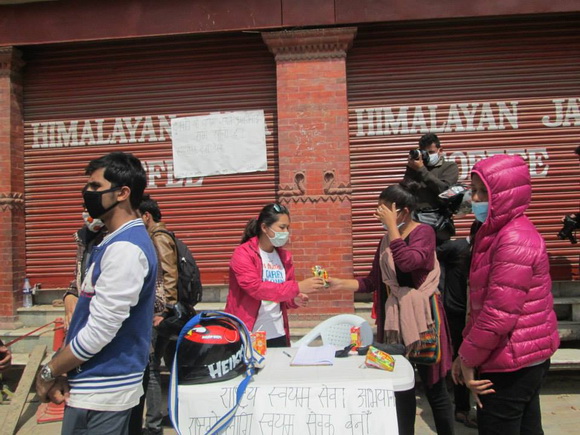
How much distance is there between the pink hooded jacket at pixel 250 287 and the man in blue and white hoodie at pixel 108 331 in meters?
1.20

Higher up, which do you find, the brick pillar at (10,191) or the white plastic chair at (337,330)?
the brick pillar at (10,191)

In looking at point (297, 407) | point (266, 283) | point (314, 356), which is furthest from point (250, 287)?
point (297, 407)

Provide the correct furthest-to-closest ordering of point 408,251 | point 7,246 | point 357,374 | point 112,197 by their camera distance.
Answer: point 7,246, point 408,251, point 357,374, point 112,197

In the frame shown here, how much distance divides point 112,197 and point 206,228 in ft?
14.0

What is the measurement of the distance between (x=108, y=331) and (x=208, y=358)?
667mm

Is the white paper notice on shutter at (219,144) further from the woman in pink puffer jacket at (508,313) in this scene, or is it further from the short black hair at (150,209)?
the woman in pink puffer jacket at (508,313)

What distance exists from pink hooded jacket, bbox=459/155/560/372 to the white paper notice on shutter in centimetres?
415

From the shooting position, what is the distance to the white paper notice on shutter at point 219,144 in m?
6.36

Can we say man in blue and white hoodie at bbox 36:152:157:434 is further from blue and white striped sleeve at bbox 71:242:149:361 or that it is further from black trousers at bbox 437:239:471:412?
black trousers at bbox 437:239:471:412

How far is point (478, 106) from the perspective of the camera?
625 centimetres

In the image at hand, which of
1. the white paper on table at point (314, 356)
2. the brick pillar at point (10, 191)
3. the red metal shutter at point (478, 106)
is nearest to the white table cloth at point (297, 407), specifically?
the white paper on table at point (314, 356)

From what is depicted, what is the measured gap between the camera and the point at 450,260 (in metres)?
4.51

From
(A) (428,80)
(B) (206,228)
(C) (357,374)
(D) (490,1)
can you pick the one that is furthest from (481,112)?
(C) (357,374)

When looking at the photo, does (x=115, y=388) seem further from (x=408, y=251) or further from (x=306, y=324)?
(x=306, y=324)
